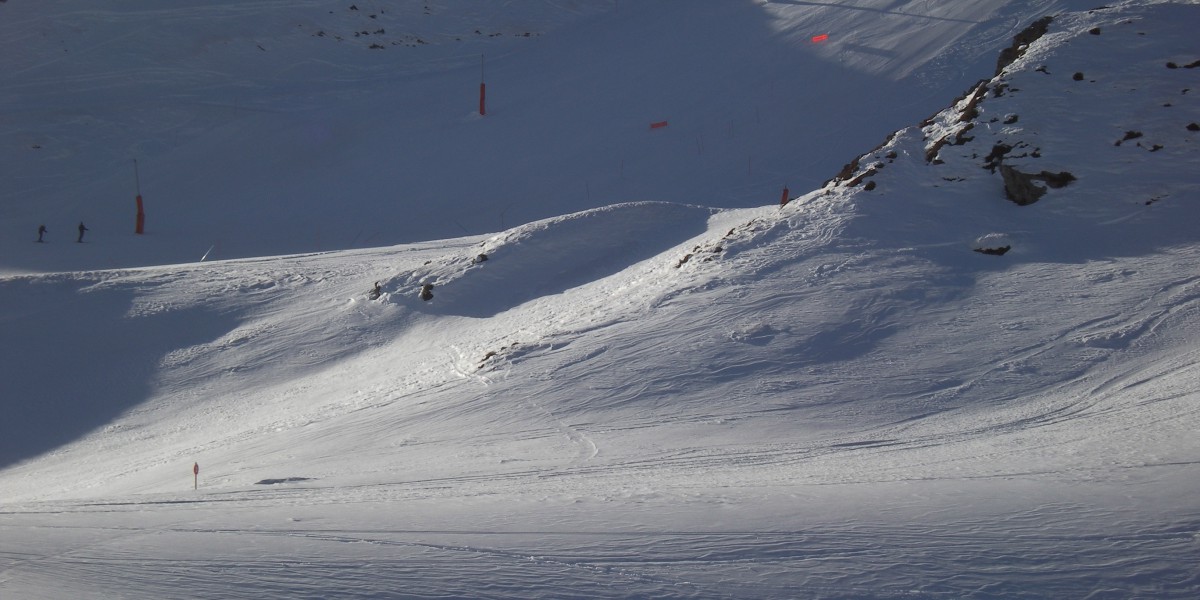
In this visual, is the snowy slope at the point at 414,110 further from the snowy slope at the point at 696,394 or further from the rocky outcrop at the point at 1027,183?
the rocky outcrop at the point at 1027,183

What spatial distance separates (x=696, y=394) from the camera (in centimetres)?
939

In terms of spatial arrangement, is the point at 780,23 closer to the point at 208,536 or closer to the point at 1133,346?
the point at 1133,346

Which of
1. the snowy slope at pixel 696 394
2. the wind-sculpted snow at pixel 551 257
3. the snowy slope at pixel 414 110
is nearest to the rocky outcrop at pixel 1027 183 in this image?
the snowy slope at pixel 696 394

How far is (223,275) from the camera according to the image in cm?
1755

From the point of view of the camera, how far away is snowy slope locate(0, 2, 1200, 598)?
4.68 metres

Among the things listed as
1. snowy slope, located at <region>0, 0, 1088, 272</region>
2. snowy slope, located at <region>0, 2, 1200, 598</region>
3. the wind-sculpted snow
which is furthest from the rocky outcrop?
snowy slope, located at <region>0, 0, 1088, 272</region>

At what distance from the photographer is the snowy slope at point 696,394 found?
4.68 metres

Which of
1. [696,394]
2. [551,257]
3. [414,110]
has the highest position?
[414,110]

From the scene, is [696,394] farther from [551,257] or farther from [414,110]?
[414,110]

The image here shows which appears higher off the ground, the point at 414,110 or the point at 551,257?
the point at 414,110

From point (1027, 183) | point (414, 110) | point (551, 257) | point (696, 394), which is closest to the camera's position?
point (696, 394)

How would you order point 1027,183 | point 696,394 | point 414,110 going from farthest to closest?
point 414,110, point 1027,183, point 696,394

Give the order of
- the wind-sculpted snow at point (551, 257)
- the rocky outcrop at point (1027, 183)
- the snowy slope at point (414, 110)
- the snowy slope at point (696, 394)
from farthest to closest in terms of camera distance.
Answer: the snowy slope at point (414, 110)
the wind-sculpted snow at point (551, 257)
the rocky outcrop at point (1027, 183)
the snowy slope at point (696, 394)

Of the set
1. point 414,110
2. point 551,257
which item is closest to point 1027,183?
point 551,257
